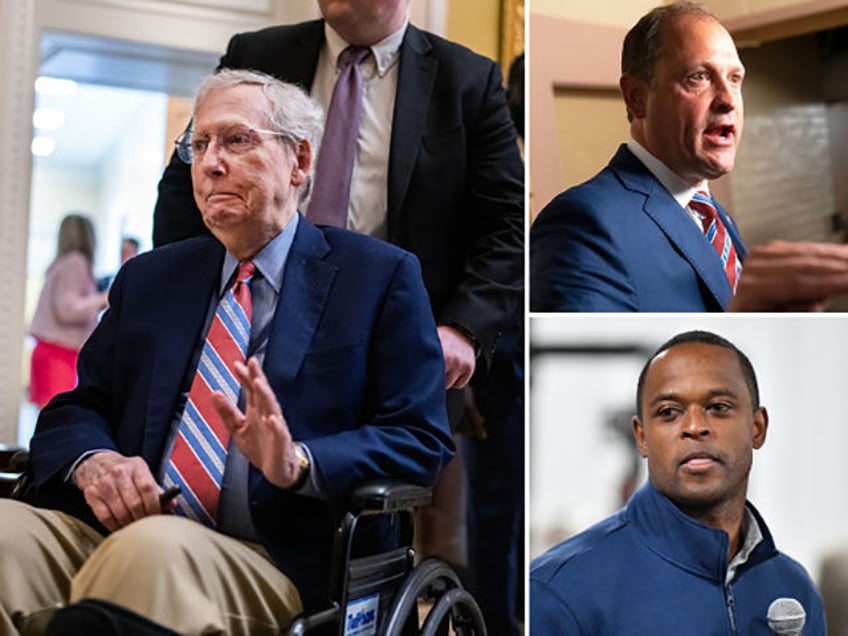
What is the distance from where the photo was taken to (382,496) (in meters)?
1.89

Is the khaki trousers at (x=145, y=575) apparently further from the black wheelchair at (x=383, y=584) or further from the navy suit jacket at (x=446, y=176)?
the navy suit jacket at (x=446, y=176)

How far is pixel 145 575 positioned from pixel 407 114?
3.18ft

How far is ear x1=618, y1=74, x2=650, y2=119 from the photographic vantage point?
2271mm

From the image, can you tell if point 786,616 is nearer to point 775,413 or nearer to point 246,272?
point 775,413

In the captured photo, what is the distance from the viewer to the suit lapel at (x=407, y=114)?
2273 mm

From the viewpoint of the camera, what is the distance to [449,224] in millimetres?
2322

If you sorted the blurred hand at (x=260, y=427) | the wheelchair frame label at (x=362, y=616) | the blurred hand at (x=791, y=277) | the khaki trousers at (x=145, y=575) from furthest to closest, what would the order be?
the blurred hand at (x=791, y=277), the wheelchair frame label at (x=362, y=616), the blurred hand at (x=260, y=427), the khaki trousers at (x=145, y=575)

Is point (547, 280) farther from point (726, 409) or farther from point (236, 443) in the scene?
point (236, 443)

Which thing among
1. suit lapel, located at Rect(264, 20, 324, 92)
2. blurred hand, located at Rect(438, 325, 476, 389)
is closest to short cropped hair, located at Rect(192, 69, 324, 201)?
suit lapel, located at Rect(264, 20, 324, 92)

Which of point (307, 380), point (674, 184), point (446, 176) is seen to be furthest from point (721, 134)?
point (307, 380)

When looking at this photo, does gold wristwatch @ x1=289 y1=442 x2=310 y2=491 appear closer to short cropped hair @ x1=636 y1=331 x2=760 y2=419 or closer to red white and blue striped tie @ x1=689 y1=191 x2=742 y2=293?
short cropped hair @ x1=636 y1=331 x2=760 y2=419

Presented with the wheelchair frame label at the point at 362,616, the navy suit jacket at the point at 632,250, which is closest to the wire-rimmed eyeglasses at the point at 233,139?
the navy suit jacket at the point at 632,250

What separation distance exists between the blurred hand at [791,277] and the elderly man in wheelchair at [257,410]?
0.58 metres

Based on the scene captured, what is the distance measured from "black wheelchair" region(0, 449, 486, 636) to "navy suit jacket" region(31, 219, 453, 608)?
0.06 metres
